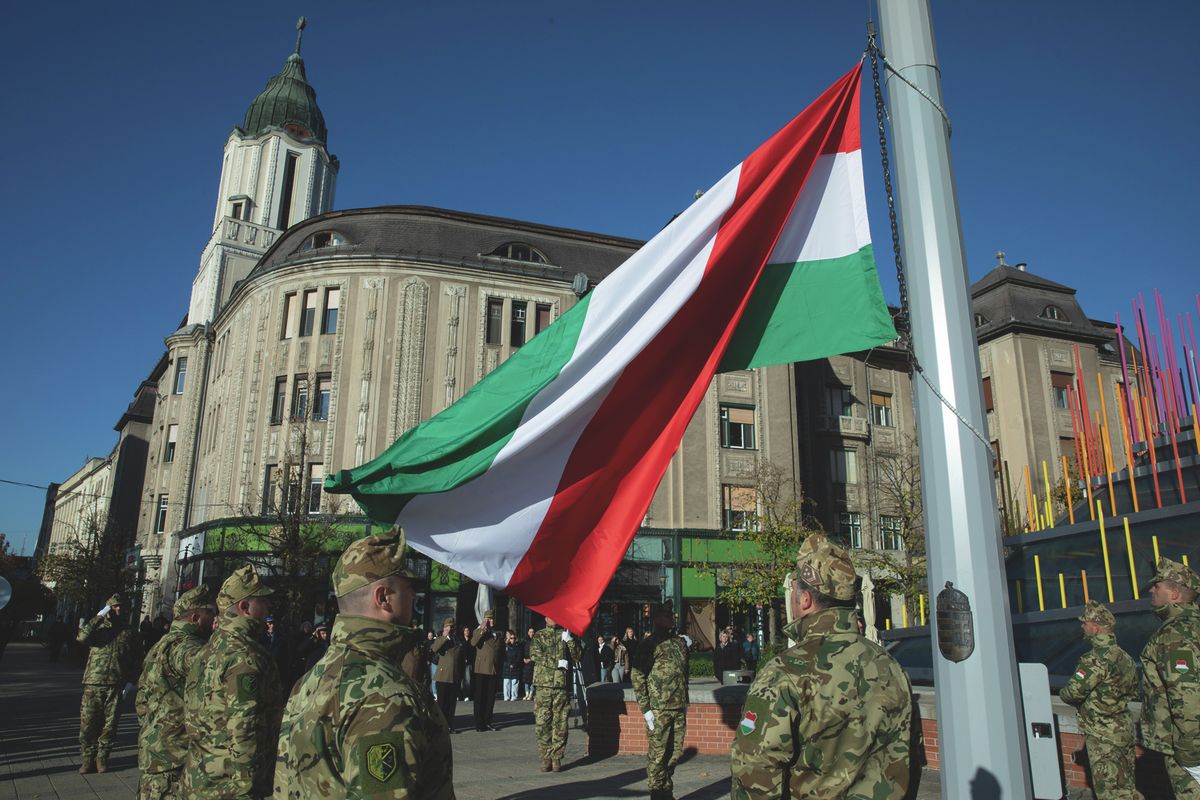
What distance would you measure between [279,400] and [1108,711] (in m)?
29.7

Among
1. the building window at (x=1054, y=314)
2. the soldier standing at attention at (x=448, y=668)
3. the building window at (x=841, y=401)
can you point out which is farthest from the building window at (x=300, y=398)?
the building window at (x=1054, y=314)

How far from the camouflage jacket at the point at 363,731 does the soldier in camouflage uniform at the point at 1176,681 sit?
202 inches

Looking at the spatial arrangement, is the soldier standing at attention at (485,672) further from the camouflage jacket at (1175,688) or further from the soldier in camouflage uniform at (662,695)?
the camouflage jacket at (1175,688)

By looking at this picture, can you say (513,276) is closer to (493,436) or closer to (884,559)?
(884,559)

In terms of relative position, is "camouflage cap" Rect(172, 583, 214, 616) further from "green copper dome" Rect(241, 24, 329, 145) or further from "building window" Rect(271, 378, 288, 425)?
"green copper dome" Rect(241, 24, 329, 145)

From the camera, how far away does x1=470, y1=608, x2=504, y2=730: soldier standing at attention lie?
14.7 m

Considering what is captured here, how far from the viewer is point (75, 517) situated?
272ft

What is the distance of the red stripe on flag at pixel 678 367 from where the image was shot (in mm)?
5246

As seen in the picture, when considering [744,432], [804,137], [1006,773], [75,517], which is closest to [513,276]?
[744,432]

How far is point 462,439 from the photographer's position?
17.3 ft

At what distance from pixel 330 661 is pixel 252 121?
49.6m

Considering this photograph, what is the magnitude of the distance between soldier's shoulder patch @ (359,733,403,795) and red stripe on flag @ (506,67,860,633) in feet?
8.60

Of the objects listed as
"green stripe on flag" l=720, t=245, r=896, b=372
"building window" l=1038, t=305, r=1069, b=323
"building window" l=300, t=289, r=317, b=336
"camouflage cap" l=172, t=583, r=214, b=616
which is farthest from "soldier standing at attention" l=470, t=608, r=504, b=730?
"building window" l=1038, t=305, r=1069, b=323

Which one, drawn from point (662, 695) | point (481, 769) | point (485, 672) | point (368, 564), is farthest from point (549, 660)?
point (368, 564)
